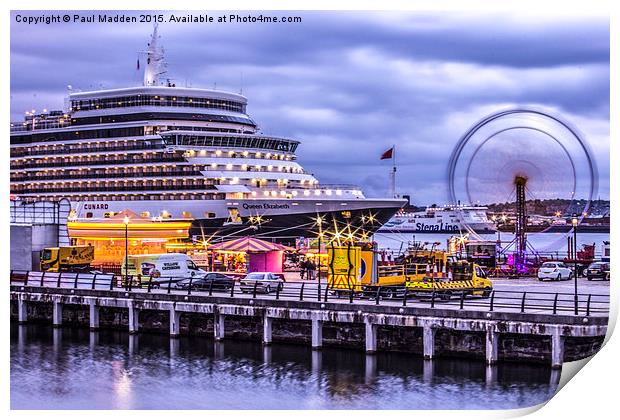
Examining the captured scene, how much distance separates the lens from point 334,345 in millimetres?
30812

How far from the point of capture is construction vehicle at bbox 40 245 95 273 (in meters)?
45.4

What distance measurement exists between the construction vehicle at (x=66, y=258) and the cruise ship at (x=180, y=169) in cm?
1489

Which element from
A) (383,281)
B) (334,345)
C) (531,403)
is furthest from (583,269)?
(531,403)

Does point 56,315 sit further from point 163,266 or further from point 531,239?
point 531,239

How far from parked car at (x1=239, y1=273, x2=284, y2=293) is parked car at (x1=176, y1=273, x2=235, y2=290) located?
19.7 inches

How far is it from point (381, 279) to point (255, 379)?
8198 millimetres

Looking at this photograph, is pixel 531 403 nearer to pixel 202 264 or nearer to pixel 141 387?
pixel 141 387

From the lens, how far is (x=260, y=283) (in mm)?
35125

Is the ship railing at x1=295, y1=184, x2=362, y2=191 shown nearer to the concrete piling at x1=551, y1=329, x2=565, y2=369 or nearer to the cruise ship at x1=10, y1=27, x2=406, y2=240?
the cruise ship at x1=10, y1=27, x2=406, y2=240

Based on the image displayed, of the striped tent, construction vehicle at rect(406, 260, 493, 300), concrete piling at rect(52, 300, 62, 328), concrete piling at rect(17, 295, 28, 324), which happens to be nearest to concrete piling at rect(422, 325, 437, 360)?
construction vehicle at rect(406, 260, 493, 300)

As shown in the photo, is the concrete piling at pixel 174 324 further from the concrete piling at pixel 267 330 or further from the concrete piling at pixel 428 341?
the concrete piling at pixel 428 341

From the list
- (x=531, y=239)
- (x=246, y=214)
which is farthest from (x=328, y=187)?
(x=531, y=239)

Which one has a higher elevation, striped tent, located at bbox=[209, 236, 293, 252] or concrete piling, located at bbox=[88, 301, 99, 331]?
striped tent, located at bbox=[209, 236, 293, 252]

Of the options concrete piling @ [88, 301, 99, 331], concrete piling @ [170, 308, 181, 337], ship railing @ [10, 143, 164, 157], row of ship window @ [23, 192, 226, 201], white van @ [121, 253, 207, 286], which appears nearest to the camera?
concrete piling @ [170, 308, 181, 337]
